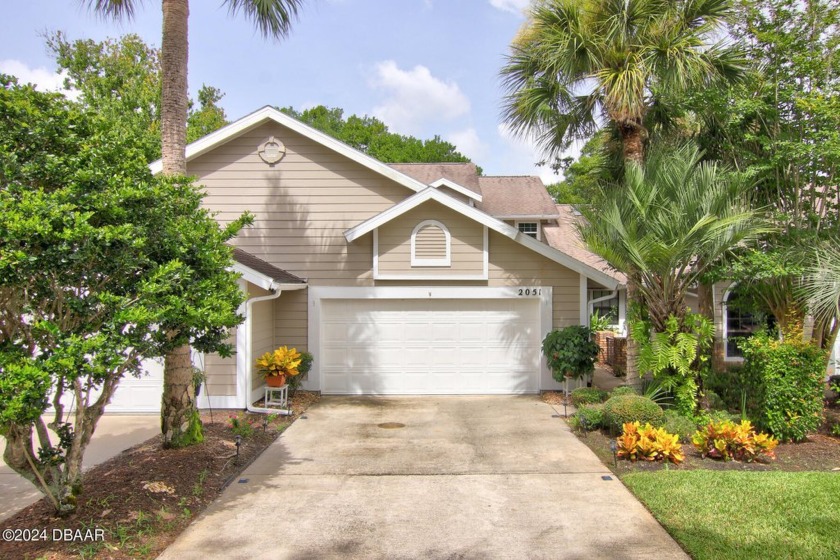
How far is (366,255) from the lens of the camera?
492 inches

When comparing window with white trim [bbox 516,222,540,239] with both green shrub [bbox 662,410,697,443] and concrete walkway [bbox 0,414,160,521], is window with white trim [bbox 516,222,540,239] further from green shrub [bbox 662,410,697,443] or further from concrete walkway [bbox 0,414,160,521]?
concrete walkway [bbox 0,414,160,521]

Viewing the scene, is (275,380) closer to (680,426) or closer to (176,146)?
(176,146)

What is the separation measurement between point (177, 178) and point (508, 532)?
17.1 ft

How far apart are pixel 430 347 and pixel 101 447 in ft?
21.8

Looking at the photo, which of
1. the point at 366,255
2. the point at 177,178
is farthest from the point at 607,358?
the point at 177,178

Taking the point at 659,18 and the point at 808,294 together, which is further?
the point at 659,18

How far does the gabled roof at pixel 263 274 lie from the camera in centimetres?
1025

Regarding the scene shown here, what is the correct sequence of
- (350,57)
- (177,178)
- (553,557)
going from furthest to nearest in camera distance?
1. (350,57)
2. (177,178)
3. (553,557)

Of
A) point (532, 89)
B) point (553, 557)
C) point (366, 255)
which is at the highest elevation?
point (532, 89)

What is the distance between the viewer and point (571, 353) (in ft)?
36.6

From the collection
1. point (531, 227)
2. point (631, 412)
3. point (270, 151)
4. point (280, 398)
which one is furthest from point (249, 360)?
point (531, 227)

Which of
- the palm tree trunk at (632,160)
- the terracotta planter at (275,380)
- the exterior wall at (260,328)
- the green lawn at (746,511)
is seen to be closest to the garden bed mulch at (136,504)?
the terracotta planter at (275,380)

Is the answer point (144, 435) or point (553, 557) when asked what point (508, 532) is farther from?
point (144, 435)

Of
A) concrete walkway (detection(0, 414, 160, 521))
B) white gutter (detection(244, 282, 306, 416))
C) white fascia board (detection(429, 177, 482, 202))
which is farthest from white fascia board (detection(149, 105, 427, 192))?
concrete walkway (detection(0, 414, 160, 521))
